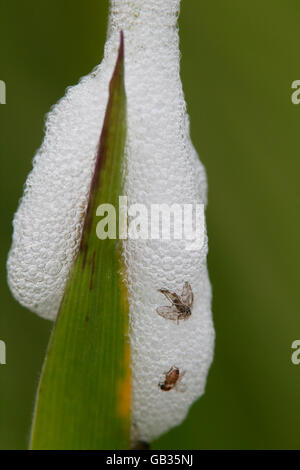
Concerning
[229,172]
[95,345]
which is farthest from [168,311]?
[229,172]

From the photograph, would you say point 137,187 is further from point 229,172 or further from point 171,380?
point 229,172

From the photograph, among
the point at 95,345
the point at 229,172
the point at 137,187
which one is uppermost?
the point at 229,172

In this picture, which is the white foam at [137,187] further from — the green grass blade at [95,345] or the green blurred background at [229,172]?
the green blurred background at [229,172]

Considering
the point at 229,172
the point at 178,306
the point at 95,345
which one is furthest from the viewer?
the point at 229,172

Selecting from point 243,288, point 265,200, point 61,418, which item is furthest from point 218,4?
point 61,418

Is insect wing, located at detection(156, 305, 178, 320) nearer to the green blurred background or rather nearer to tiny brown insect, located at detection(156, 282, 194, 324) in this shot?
tiny brown insect, located at detection(156, 282, 194, 324)
